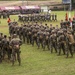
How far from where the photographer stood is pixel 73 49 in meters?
20.0

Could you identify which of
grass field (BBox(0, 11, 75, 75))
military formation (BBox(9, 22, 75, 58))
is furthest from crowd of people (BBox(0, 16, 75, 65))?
grass field (BBox(0, 11, 75, 75))

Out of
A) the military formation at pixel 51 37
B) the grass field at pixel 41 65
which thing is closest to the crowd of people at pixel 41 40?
the military formation at pixel 51 37

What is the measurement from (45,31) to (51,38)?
1602 millimetres

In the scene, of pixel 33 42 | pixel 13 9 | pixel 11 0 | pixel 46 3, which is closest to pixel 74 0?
pixel 46 3

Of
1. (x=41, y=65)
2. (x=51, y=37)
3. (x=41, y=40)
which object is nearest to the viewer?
(x=41, y=65)

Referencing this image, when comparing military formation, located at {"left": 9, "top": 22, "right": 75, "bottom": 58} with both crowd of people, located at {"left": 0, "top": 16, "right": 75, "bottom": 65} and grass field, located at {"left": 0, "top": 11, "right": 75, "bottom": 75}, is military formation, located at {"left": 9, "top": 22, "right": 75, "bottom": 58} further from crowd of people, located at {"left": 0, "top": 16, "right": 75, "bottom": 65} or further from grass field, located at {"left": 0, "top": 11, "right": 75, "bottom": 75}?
grass field, located at {"left": 0, "top": 11, "right": 75, "bottom": 75}

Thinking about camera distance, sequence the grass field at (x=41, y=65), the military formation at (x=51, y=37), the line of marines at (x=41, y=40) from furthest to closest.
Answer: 1. the military formation at (x=51, y=37)
2. the line of marines at (x=41, y=40)
3. the grass field at (x=41, y=65)

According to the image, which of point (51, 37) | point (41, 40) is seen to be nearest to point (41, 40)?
point (41, 40)

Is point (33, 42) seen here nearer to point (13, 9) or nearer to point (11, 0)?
point (13, 9)

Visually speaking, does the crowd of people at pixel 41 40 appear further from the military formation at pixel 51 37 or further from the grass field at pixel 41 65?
the grass field at pixel 41 65

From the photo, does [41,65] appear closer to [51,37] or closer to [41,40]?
[51,37]

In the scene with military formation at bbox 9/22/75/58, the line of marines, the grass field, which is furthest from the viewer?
military formation at bbox 9/22/75/58

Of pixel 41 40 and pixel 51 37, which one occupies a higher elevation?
pixel 51 37

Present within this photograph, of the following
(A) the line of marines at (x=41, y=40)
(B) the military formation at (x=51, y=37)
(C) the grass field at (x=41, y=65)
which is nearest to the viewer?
(C) the grass field at (x=41, y=65)
